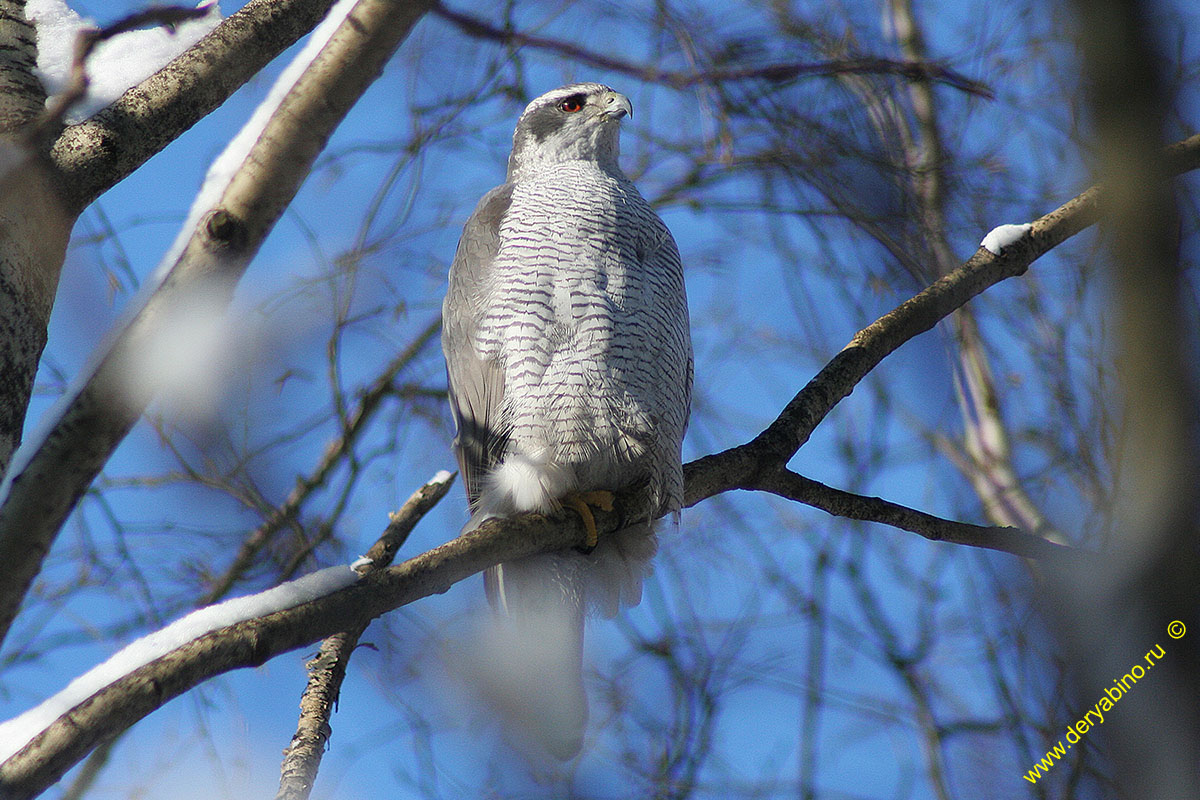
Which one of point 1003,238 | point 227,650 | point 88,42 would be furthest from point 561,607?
point 88,42

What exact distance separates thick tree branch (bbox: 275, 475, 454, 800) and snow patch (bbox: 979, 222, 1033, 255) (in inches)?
88.1

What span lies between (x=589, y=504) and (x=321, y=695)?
100cm

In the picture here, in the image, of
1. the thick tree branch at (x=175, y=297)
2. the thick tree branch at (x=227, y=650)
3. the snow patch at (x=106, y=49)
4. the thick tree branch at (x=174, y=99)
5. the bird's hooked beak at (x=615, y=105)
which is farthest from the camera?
the bird's hooked beak at (x=615, y=105)

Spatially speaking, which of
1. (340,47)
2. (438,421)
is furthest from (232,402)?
(438,421)

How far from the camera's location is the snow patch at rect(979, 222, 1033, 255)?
3.10 meters

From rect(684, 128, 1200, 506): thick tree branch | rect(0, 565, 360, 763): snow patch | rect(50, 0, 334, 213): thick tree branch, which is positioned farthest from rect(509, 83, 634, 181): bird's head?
rect(0, 565, 360, 763): snow patch

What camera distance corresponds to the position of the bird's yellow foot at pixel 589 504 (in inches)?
116

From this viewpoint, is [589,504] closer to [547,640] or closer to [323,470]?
[547,640]

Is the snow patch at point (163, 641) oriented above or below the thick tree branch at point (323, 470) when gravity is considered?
below

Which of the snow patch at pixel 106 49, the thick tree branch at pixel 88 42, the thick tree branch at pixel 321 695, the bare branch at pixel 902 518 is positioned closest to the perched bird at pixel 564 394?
the bare branch at pixel 902 518

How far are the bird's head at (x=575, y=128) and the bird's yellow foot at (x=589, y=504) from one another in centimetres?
149

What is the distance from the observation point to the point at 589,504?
3.06 meters

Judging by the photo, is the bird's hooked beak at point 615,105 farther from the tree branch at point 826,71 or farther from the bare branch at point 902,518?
the bare branch at point 902,518

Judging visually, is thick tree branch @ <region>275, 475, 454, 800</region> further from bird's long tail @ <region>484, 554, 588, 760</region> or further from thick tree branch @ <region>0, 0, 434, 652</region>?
thick tree branch @ <region>0, 0, 434, 652</region>
